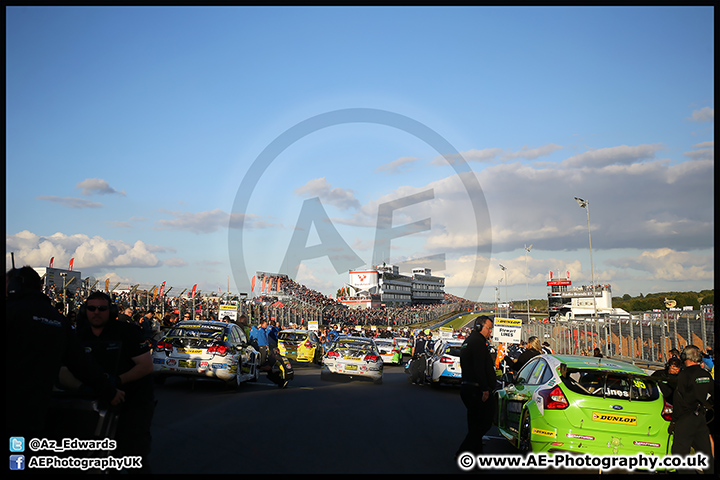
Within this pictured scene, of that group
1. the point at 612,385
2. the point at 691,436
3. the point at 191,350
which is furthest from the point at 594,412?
the point at 191,350

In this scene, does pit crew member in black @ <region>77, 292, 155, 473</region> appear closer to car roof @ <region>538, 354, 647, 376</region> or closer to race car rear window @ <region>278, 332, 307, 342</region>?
car roof @ <region>538, 354, 647, 376</region>

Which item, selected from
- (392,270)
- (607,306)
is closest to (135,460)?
(607,306)

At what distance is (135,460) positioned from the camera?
5.32m

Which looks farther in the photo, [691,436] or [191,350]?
[191,350]

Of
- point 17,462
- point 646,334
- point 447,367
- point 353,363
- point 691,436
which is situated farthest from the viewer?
point 646,334

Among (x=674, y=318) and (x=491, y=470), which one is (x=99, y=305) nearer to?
(x=491, y=470)

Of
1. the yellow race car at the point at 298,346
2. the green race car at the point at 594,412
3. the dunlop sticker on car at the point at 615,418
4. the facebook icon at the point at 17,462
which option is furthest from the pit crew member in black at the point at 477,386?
the yellow race car at the point at 298,346

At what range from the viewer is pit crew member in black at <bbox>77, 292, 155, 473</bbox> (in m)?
5.35

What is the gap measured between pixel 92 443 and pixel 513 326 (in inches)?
985

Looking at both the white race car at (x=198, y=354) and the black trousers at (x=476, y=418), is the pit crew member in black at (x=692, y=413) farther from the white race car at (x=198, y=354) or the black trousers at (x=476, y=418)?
the white race car at (x=198, y=354)

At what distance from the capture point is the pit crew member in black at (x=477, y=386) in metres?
7.79

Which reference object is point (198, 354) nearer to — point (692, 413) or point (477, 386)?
point (477, 386)

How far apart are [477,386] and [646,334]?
18717 mm

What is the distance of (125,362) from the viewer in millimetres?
5469
